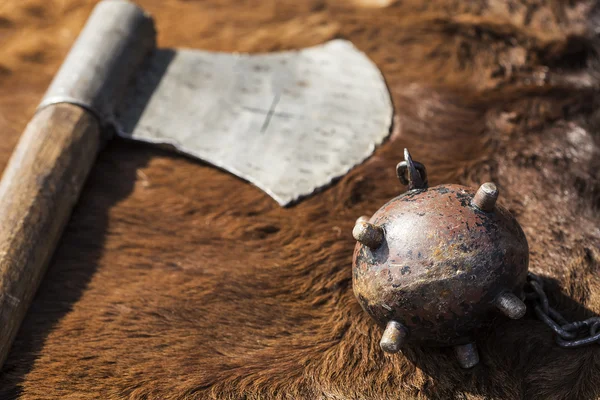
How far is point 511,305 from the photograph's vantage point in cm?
129

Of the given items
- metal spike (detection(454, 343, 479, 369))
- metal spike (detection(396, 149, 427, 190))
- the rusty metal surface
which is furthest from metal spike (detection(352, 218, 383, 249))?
metal spike (detection(454, 343, 479, 369))

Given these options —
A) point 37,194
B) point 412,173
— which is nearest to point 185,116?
point 37,194

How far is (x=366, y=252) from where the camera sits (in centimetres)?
141

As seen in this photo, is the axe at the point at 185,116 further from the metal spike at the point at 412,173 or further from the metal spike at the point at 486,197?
the metal spike at the point at 486,197

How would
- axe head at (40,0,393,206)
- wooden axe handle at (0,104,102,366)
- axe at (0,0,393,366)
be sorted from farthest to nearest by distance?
axe head at (40,0,393,206), axe at (0,0,393,366), wooden axe handle at (0,104,102,366)

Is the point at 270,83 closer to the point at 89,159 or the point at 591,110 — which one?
the point at 89,159

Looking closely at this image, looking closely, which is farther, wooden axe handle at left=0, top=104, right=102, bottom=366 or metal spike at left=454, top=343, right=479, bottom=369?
wooden axe handle at left=0, top=104, right=102, bottom=366

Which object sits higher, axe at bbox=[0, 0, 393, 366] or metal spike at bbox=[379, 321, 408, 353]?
metal spike at bbox=[379, 321, 408, 353]

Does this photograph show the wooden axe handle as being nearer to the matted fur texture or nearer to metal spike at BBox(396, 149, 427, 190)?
the matted fur texture

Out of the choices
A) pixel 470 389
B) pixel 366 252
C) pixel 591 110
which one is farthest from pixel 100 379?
pixel 591 110

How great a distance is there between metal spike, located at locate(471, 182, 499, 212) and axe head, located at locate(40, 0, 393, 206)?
54cm

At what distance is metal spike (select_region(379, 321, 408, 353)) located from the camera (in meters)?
1.32

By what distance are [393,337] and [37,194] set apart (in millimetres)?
954

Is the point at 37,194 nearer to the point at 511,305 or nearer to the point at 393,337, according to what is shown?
the point at 393,337
